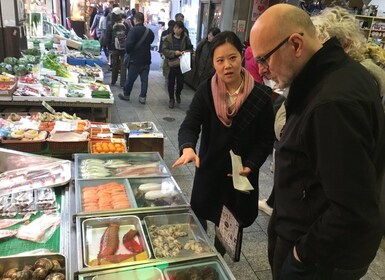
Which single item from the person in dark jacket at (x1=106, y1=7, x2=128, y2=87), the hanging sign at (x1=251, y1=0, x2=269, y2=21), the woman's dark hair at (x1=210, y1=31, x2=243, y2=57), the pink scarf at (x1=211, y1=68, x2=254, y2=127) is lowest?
the person in dark jacket at (x1=106, y1=7, x2=128, y2=87)

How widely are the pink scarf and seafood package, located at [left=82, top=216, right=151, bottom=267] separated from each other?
84 cm

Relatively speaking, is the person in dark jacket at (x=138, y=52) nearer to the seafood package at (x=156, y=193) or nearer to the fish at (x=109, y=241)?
the seafood package at (x=156, y=193)

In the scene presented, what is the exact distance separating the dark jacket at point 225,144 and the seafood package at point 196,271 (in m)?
0.67

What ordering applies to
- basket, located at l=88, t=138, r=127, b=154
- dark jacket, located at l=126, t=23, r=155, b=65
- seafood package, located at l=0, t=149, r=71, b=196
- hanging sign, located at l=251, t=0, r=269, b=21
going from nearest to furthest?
1. seafood package, located at l=0, t=149, r=71, b=196
2. basket, located at l=88, t=138, r=127, b=154
3. dark jacket, located at l=126, t=23, r=155, b=65
4. hanging sign, located at l=251, t=0, r=269, b=21

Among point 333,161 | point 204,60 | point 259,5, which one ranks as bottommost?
point 204,60

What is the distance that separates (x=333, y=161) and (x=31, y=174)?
2.06m

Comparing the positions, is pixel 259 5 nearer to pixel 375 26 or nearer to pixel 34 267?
pixel 375 26

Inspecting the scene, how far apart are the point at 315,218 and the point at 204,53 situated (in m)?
5.89

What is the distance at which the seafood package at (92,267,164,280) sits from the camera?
1.48m

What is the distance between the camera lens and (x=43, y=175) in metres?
2.32

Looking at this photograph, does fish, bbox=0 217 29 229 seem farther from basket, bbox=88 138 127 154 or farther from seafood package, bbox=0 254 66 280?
basket, bbox=88 138 127 154

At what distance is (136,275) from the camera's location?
152cm

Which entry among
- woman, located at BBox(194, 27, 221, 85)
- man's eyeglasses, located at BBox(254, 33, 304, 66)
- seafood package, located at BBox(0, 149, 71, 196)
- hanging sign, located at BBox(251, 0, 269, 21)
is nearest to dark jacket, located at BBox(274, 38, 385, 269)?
man's eyeglasses, located at BBox(254, 33, 304, 66)

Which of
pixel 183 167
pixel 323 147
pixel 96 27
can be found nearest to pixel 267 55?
pixel 323 147
